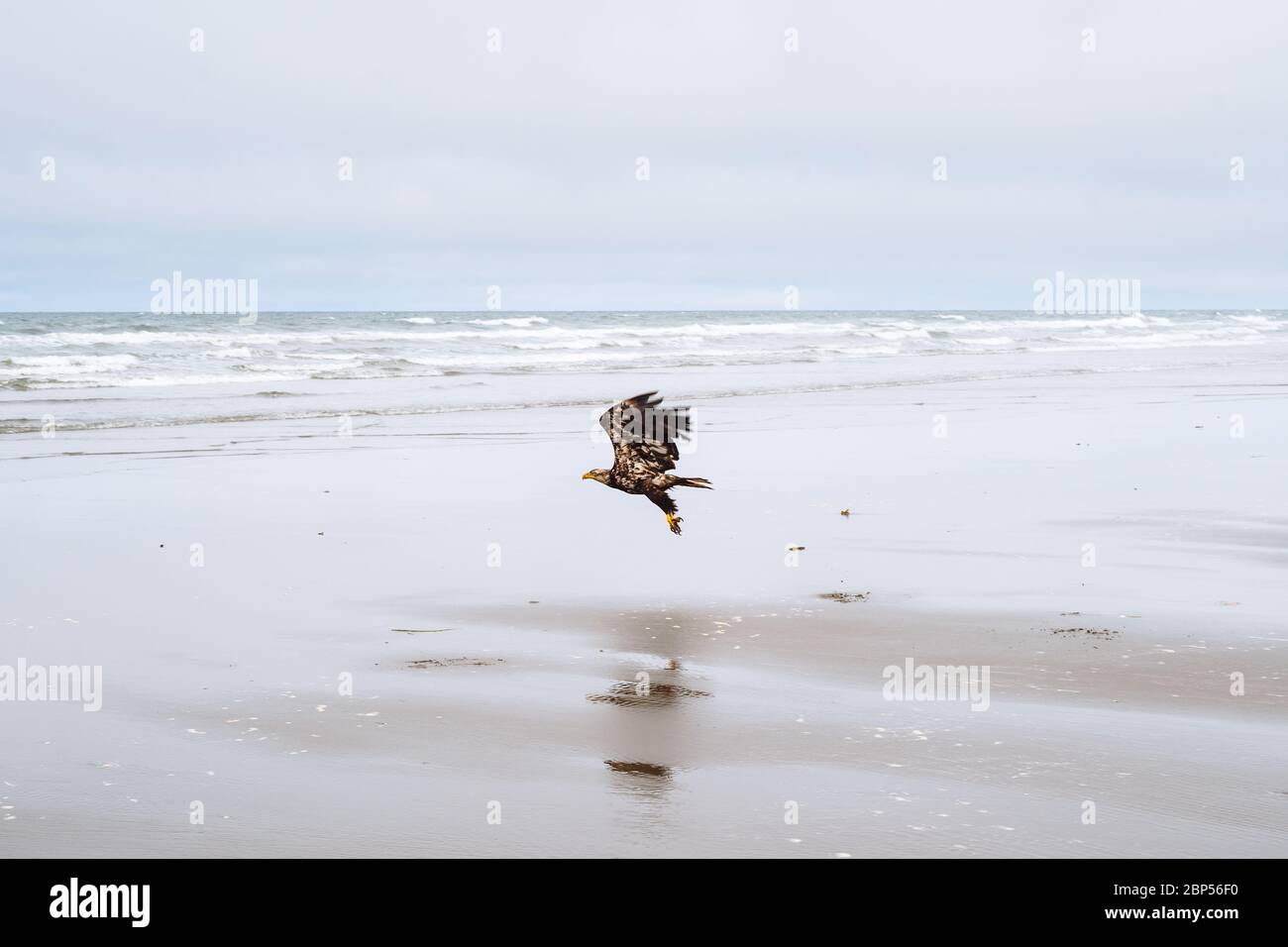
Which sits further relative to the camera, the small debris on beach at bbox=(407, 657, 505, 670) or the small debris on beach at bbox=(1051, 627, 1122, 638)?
the small debris on beach at bbox=(1051, 627, 1122, 638)

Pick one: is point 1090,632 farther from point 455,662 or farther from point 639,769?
point 455,662

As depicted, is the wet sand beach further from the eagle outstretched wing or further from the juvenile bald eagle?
the eagle outstretched wing

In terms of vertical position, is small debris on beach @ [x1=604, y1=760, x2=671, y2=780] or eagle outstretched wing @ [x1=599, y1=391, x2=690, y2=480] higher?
eagle outstretched wing @ [x1=599, y1=391, x2=690, y2=480]

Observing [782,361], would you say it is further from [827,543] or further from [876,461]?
[827,543]

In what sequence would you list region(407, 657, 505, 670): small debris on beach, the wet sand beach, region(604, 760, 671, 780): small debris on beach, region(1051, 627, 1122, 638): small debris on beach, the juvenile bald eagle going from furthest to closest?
the juvenile bald eagle, region(1051, 627, 1122, 638): small debris on beach, region(407, 657, 505, 670): small debris on beach, region(604, 760, 671, 780): small debris on beach, the wet sand beach

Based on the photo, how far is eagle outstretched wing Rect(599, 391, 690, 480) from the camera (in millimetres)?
10359

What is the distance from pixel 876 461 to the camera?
15.2 m

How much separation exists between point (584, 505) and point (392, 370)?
78.9ft

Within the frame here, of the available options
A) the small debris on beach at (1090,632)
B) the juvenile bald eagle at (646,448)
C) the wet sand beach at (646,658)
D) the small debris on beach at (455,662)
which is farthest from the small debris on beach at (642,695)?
the juvenile bald eagle at (646,448)

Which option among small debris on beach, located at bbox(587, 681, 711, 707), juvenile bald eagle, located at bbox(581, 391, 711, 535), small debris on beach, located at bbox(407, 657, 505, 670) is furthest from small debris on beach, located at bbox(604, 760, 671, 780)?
juvenile bald eagle, located at bbox(581, 391, 711, 535)

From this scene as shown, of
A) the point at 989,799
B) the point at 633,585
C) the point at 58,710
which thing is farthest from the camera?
the point at 633,585

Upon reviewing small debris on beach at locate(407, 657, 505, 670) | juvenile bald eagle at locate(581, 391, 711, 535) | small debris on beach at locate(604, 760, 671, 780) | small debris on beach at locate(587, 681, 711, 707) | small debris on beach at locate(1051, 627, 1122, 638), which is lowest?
small debris on beach at locate(604, 760, 671, 780)

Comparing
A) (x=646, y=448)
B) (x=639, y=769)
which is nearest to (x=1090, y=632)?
(x=639, y=769)
